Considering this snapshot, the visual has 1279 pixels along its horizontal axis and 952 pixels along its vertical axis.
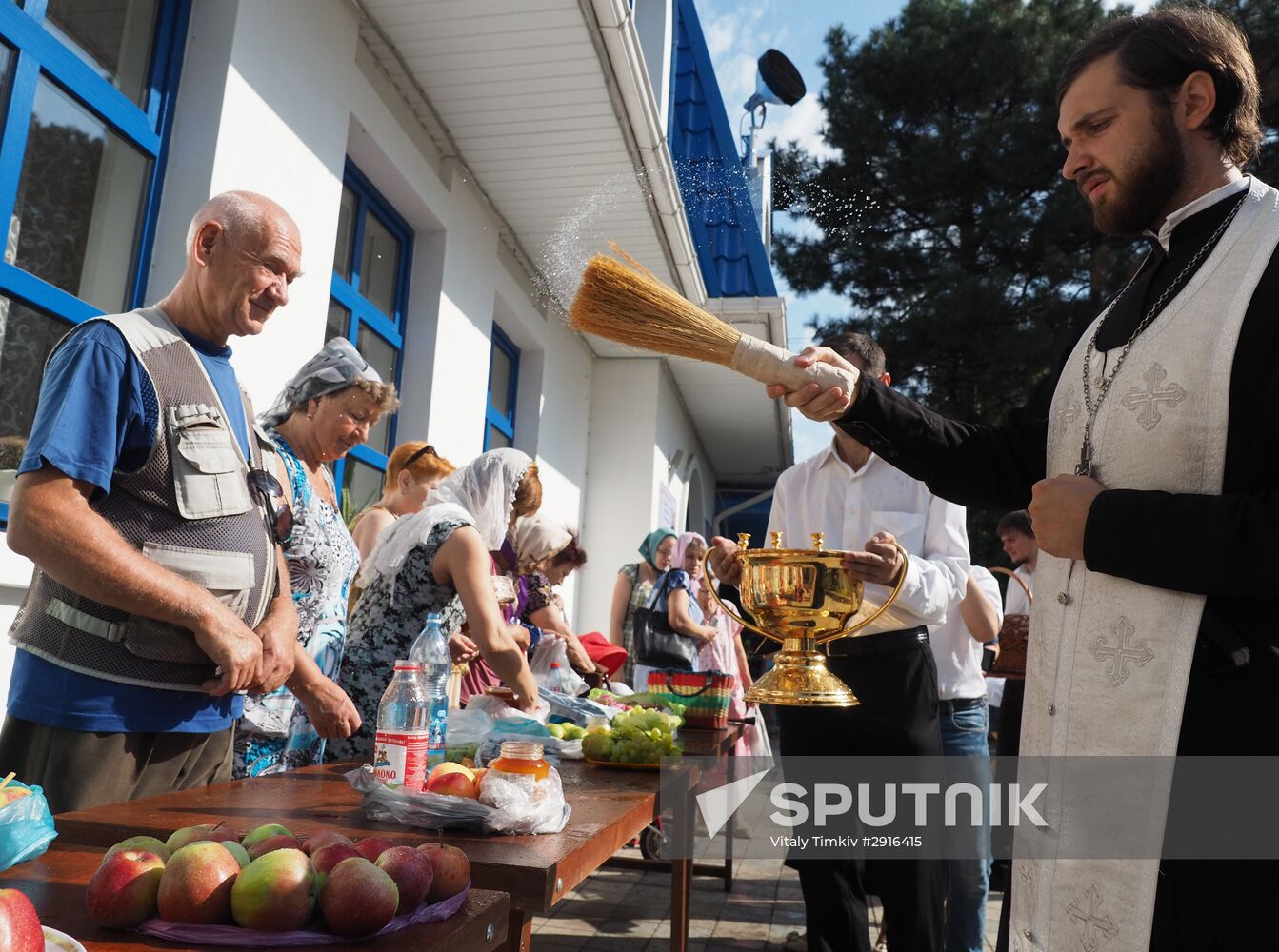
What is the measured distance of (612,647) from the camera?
19.2ft

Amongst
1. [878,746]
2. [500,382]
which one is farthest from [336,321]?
[878,746]

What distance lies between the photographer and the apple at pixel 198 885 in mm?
973

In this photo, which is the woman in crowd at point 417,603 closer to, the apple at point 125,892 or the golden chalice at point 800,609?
the golden chalice at point 800,609

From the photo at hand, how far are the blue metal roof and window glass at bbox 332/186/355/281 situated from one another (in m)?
3.59

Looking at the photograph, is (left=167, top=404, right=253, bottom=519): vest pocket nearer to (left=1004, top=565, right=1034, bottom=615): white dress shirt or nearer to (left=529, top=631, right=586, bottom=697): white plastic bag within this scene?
(left=529, top=631, right=586, bottom=697): white plastic bag

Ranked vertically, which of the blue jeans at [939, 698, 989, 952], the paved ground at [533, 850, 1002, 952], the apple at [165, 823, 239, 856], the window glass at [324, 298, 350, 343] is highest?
the window glass at [324, 298, 350, 343]

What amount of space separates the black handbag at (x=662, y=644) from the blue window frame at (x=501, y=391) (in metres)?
2.43

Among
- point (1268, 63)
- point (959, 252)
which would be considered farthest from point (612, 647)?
point (1268, 63)

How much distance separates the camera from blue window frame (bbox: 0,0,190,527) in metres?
3.13

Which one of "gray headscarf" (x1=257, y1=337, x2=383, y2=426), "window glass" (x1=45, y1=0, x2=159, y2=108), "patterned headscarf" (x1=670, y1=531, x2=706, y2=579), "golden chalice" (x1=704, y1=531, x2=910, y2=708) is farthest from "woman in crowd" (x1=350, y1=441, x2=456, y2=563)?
"patterned headscarf" (x1=670, y1=531, x2=706, y2=579)

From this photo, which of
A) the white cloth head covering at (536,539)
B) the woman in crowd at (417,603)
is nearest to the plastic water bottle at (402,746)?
the woman in crowd at (417,603)

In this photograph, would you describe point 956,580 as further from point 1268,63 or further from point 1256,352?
point 1268,63

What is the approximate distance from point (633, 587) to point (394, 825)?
5261 mm

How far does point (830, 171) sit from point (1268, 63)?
6.52m
